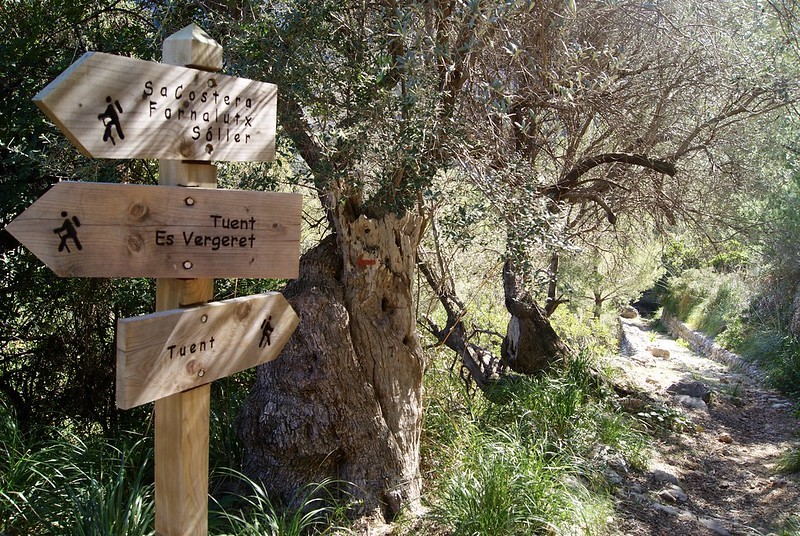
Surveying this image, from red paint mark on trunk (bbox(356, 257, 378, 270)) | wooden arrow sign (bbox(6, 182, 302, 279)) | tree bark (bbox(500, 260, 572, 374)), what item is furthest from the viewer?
tree bark (bbox(500, 260, 572, 374))

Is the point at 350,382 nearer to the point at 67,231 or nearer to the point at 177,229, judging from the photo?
the point at 177,229

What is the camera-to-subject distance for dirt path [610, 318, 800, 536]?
5.36 meters

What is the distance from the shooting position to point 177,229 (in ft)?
7.34

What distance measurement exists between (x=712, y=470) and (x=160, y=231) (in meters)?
6.65

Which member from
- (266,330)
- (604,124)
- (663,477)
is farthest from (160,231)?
(604,124)

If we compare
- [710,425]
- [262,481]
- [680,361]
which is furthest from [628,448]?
[680,361]

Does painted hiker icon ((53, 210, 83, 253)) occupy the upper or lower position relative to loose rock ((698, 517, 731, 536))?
upper

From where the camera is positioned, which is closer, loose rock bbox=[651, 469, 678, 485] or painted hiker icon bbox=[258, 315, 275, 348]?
painted hiker icon bbox=[258, 315, 275, 348]

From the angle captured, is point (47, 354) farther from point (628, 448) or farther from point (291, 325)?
point (628, 448)

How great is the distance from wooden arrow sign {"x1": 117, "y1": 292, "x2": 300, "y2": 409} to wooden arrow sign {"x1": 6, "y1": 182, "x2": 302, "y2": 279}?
6.2 inches

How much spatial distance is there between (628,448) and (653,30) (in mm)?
4061

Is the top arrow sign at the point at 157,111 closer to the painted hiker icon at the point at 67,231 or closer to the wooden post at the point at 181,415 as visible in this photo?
the wooden post at the point at 181,415

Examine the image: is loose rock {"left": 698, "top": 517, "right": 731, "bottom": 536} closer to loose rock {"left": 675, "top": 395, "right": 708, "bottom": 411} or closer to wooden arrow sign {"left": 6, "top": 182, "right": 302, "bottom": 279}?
loose rock {"left": 675, "top": 395, "right": 708, "bottom": 411}

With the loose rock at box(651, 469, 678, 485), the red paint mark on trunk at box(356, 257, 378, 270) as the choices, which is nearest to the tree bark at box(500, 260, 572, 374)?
the loose rock at box(651, 469, 678, 485)
